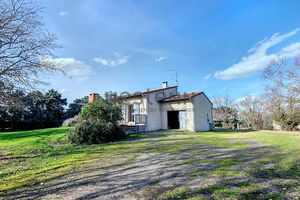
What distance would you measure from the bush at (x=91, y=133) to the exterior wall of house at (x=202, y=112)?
8497 millimetres

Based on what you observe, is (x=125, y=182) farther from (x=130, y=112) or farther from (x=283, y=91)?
(x=283, y=91)

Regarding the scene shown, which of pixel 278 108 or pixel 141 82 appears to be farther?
pixel 141 82

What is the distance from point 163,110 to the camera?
15625 mm

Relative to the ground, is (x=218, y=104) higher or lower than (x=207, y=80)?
lower

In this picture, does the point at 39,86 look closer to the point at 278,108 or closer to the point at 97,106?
the point at 97,106

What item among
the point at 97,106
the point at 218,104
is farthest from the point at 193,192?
the point at 218,104

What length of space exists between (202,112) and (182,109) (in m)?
2.36

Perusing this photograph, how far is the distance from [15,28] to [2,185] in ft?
18.8

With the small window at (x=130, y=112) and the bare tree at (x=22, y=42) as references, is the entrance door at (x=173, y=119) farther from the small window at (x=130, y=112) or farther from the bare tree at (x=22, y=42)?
the bare tree at (x=22, y=42)

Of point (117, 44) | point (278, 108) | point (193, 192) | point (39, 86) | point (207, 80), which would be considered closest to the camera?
point (193, 192)

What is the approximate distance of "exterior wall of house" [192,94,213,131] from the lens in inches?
561

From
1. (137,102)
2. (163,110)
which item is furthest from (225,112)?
(137,102)

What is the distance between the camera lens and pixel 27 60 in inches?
238

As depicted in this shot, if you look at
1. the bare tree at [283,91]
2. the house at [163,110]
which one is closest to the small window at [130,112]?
the house at [163,110]
